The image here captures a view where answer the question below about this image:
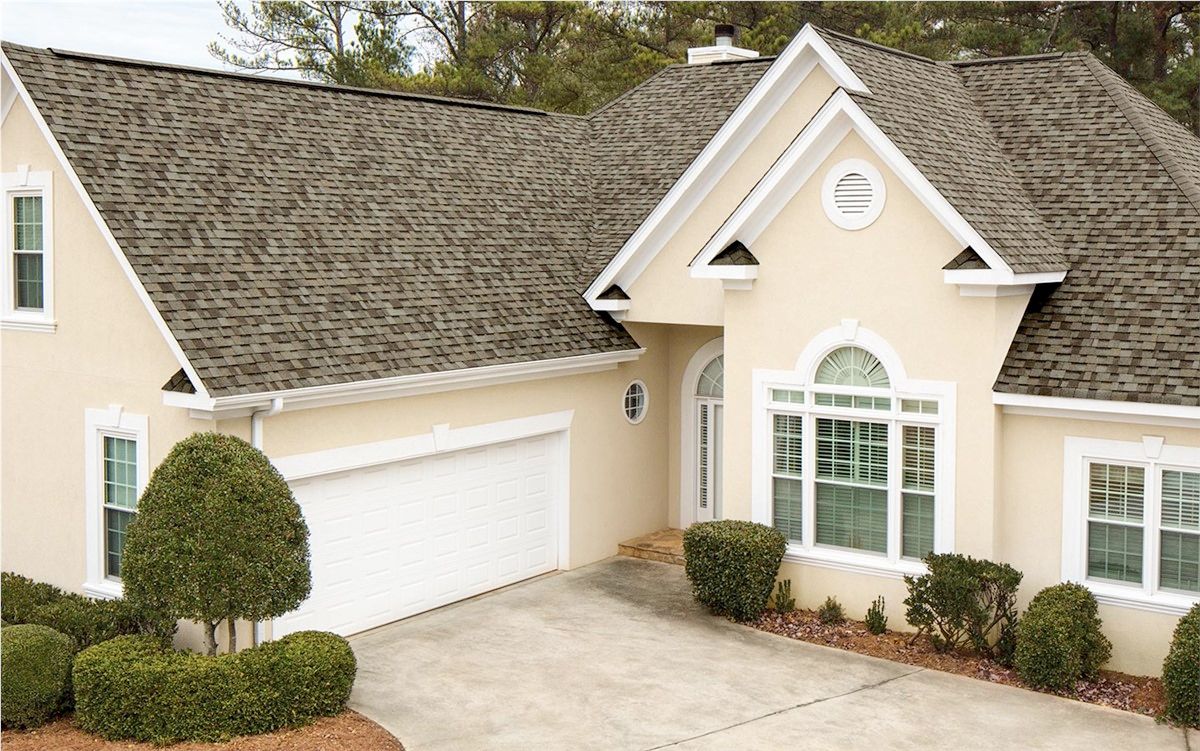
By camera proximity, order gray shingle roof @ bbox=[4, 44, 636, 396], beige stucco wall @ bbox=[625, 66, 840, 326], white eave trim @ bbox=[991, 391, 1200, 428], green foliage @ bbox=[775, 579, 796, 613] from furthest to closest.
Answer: beige stucco wall @ bbox=[625, 66, 840, 326] < green foliage @ bbox=[775, 579, 796, 613] < gray shingle roof @ bbox=[4, 44, 636, 396] < white eave trim @ bbox=[991, 391, 1200, 428]

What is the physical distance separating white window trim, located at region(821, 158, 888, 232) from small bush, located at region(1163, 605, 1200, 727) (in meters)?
5.70

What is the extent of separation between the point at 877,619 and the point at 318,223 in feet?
28.1

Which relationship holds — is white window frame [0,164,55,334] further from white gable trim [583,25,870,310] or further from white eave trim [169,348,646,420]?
white gable trim [583,25,870,310]

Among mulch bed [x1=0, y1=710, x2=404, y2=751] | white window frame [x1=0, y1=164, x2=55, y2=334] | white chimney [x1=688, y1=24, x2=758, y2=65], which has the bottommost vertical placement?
mulch bed [x1=0, y1=710, x2=404, y2=751]

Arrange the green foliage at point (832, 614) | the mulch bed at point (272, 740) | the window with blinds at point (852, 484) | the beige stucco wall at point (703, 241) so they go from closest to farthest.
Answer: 1. the mulch bed at point (272, 740)
2. the window with blinds at point (852, 484)
3. the green foliage at point (832, 614)
4. the beige stucco wall at point (703, 241)

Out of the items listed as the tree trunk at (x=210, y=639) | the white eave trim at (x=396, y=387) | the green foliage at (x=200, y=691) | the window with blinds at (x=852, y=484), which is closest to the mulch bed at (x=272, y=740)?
the green foliage at (x=200, y=691)

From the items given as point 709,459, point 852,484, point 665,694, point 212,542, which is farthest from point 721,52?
point 212,542

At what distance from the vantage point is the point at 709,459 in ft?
64.2

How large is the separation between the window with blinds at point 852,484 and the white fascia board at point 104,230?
24.6ft

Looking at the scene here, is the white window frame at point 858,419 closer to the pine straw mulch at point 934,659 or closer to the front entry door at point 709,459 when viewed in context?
the pine straw mulch at point 934,659

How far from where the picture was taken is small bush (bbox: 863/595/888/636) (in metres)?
14.9

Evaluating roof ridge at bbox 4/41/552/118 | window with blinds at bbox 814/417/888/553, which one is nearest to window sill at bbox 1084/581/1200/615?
window with blinds at bbox 814/417/888/553

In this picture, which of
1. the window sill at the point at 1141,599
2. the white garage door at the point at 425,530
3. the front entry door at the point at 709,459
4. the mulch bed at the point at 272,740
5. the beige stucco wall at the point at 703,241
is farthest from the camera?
the front entry door at the point at 709,459

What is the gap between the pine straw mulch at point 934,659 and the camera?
42.2 feet
